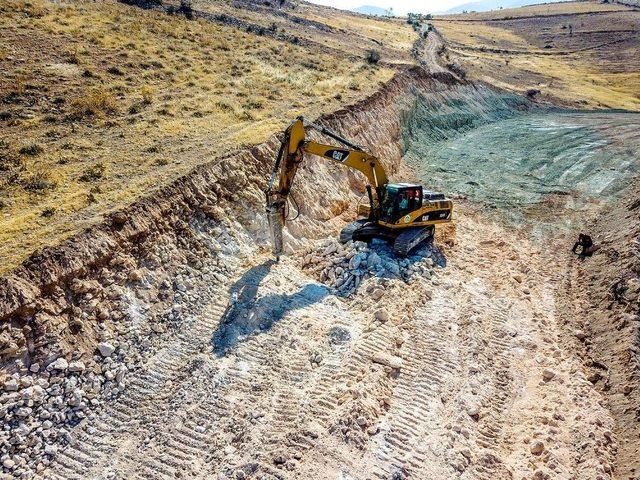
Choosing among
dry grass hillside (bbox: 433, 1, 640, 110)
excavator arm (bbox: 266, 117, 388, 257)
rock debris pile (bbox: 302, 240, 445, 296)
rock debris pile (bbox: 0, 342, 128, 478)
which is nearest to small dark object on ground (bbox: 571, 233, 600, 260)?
rock debris pile (bbox: 302, 240, 445, 296)

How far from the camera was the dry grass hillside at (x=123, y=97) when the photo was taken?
13.3 meters

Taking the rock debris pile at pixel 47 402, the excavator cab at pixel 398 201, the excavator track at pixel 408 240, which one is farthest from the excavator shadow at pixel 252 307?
the excavator cab at pixel 398 201

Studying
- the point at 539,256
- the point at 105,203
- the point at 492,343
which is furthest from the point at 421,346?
the point at 105,203

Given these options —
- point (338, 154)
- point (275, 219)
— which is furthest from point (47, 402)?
point (338, 154)

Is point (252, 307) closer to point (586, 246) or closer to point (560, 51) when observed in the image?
point (586, 246)

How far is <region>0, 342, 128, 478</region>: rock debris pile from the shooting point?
848 cm

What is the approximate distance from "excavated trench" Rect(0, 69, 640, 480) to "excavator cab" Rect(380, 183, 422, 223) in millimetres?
1225

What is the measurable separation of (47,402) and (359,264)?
29.3ft

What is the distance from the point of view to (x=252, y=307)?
12.5m

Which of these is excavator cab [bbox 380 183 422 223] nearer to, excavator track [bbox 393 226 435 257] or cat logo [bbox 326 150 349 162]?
excavator track [bbox 393 226 435 257]

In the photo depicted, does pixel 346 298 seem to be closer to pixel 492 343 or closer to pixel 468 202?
pixel 492 343

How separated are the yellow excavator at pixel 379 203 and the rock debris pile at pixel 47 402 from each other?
19.1 feet

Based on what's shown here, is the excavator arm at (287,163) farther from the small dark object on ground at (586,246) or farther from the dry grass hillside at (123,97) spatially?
the small dark object on ground at (586,246)

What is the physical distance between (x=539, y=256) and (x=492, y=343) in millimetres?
6426
